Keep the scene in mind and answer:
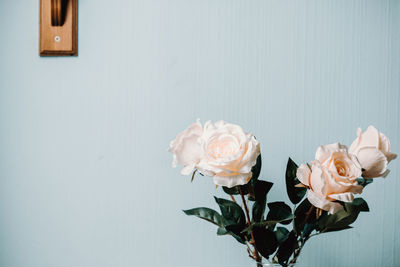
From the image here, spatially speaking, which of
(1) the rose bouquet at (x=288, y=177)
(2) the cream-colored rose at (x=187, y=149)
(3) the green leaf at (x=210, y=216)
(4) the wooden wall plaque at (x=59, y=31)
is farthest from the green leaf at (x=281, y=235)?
(4) the wooden wall plaque at (x=59, y=31)

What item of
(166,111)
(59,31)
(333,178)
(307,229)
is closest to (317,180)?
(333,178)

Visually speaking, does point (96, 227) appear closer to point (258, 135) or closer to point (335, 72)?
point (258, 135)

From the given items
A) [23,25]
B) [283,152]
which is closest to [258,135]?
[283,152]

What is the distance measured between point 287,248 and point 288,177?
13cm

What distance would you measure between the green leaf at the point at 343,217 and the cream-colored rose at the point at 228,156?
16 cm

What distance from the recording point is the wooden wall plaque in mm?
746

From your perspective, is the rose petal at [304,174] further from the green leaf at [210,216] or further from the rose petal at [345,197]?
the green leaf at [210,216]

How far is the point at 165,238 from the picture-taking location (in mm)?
745

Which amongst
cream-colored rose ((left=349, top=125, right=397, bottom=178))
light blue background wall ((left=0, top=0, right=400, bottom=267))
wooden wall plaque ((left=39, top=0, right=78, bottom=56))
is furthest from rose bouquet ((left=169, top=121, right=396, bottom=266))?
wooden wall plaque ((left=39, top=0, right=78, bottom=56))

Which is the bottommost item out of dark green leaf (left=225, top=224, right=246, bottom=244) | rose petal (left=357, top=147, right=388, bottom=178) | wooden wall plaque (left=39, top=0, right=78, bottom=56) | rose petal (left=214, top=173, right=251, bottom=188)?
dark green leaf (left=225, top=224, right=246, bottom=244)

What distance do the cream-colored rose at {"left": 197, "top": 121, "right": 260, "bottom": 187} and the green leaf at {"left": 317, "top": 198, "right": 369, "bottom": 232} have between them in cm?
16

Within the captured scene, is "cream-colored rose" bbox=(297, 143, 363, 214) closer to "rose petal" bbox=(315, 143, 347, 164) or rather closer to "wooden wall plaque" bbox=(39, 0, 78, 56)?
"rose petal" bbox=(315, 143, 347, 164)

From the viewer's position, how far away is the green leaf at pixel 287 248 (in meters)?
0.57

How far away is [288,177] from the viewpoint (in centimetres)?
60
